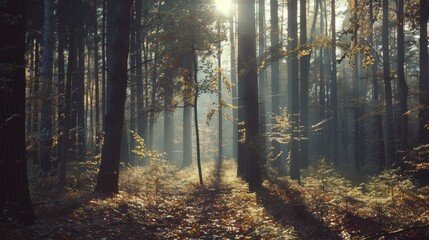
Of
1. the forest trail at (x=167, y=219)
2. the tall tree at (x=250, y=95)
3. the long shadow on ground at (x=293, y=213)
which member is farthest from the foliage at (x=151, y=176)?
the long shadow on ground at (x=293, y=213)

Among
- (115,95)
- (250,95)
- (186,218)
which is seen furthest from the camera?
(250,95)

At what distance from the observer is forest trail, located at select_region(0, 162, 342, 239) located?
7234 millimetres

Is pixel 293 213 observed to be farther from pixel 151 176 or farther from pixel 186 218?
pixel 151 176

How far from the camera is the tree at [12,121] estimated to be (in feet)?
22.1

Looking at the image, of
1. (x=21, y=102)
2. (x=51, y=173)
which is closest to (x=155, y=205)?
(x=21, y=102)

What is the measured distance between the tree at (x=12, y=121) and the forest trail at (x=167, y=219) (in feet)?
1.51

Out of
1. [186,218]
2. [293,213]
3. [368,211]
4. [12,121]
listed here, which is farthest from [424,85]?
[12,121]

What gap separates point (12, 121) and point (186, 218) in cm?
448

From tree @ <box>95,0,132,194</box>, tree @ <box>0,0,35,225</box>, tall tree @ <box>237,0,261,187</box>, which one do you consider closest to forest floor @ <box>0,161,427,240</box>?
tree @ <box>0,0,35,225</box>

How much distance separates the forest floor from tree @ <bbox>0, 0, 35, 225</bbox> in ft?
1.46

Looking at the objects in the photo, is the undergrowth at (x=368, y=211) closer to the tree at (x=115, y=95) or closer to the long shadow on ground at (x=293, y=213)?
the long shadow on ground at (x=293, y=213)

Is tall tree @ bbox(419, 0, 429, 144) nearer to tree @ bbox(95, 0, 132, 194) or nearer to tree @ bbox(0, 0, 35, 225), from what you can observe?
tree @ bbox(95, 0, 132, 194)

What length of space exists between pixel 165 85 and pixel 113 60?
8.61m

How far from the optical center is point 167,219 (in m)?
9.22
